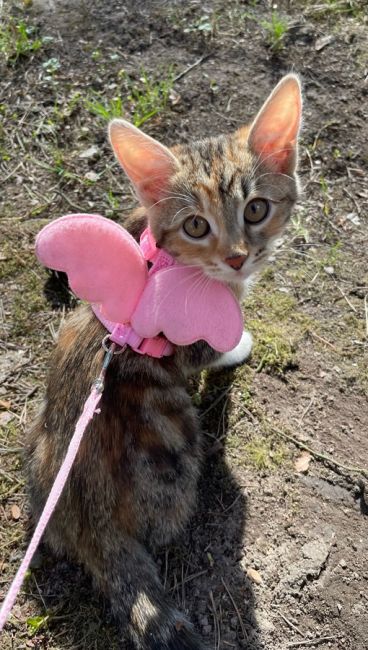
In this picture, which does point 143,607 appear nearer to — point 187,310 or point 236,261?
point 187,310

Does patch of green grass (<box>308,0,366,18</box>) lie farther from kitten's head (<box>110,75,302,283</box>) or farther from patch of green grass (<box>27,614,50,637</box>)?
patch of green grass (<box>27,614,50,637</box>)

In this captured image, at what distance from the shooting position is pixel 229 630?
2.75 metres

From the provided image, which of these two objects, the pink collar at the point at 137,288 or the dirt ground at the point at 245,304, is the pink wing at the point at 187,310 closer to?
the pink collar at the point at 137,288

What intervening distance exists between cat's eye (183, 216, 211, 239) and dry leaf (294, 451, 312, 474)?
1379 millimetres

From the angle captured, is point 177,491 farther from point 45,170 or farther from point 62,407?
point 45,170

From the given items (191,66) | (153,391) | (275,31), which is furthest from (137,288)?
(275,31)

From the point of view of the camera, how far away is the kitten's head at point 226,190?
250 cm

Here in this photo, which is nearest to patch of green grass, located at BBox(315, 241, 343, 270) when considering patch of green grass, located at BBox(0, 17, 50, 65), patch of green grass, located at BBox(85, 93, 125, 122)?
patch of green grass, located at BBox(85, 93, 125, 122)

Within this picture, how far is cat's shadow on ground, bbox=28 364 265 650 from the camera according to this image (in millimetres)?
2736

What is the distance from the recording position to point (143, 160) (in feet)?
8.14

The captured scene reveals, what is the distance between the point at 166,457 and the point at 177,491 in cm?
19

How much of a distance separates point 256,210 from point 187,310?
1.81 feet

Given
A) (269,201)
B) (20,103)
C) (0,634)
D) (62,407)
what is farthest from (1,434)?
(20,103)

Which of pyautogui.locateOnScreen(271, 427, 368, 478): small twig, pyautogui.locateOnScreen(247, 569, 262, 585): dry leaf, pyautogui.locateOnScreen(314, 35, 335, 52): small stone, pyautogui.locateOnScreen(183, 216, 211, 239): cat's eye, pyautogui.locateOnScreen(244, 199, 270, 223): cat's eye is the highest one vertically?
pyautogui.locateOnScreen(314, 35, 335, 52): small stone
